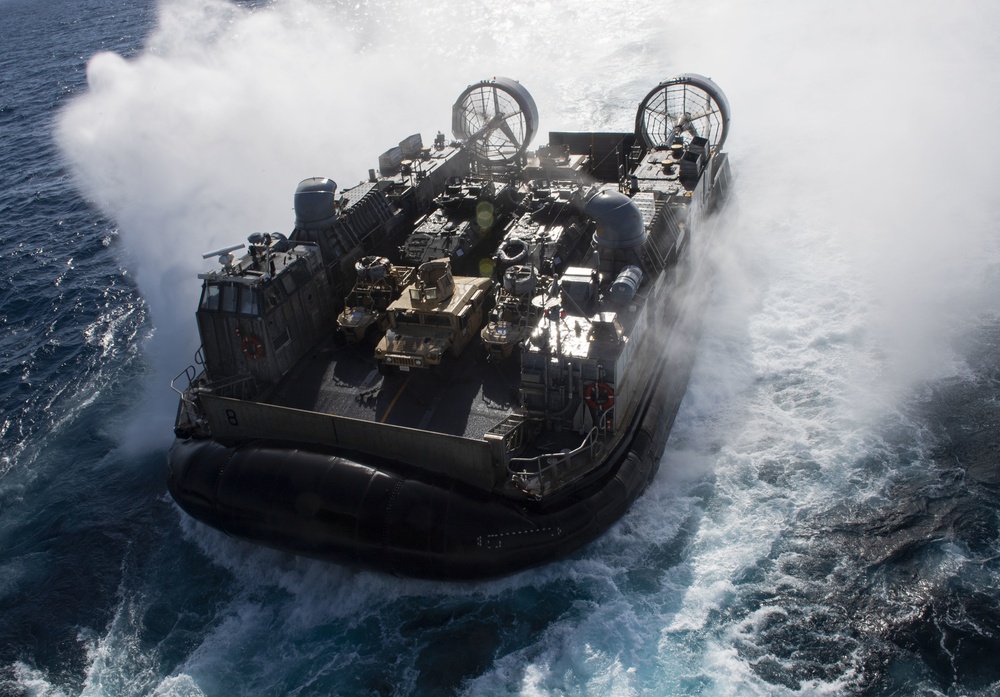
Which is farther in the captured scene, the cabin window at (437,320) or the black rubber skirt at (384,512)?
the cabin window at (437,320)

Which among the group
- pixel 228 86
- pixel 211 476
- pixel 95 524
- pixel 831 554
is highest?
pixel 228 86

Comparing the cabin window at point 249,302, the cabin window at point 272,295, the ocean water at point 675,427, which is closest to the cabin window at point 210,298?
the cabin window at point 249,302

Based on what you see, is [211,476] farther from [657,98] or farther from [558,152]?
[657,98]

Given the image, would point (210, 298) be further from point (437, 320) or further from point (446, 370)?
point (446, 370)

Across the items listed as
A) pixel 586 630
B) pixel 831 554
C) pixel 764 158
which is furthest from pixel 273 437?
pixel 764 158

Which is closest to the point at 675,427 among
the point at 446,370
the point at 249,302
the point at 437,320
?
the point at 446,370

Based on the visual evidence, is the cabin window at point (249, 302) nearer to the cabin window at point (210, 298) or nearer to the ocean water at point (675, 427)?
the cabin window at point (210, 298)
